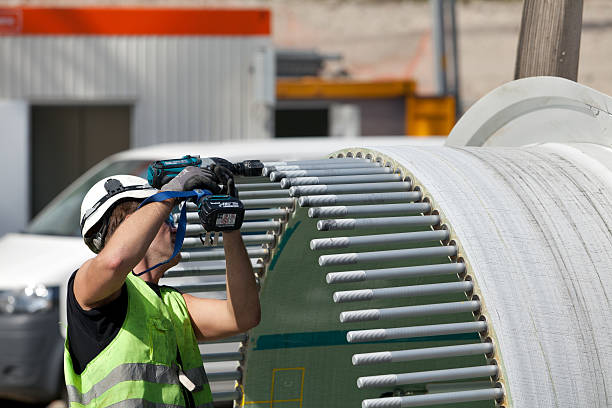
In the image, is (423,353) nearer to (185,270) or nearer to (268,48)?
(185,270)

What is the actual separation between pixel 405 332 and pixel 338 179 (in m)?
0.68

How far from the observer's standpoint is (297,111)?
59.6 feet

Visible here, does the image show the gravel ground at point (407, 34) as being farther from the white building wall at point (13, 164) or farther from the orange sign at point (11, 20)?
the white building wall at point (13, 164)

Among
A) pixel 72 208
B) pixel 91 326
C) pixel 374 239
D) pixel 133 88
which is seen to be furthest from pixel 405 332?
pixel 133 88

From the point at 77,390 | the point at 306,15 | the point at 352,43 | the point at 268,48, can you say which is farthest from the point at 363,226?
the point at 306,15

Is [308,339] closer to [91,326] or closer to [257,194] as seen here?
[257,194]

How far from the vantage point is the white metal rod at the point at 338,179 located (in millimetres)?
3193

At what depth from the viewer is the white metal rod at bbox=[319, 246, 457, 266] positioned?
Answer: 2797 mm

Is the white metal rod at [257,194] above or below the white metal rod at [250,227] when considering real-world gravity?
above

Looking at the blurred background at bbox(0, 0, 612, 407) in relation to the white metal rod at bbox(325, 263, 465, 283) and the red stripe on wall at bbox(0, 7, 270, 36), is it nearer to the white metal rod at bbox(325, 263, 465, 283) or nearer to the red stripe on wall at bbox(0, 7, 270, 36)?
the red stripe on wall at bbox(0, 7, 270, 36)

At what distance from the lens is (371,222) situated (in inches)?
117

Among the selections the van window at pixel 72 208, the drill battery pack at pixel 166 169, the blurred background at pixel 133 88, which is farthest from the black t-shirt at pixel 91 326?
the blurred background at pixel 133 88

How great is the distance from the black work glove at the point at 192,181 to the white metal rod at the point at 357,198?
0.30 m

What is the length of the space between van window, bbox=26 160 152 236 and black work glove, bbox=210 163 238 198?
4.80m
